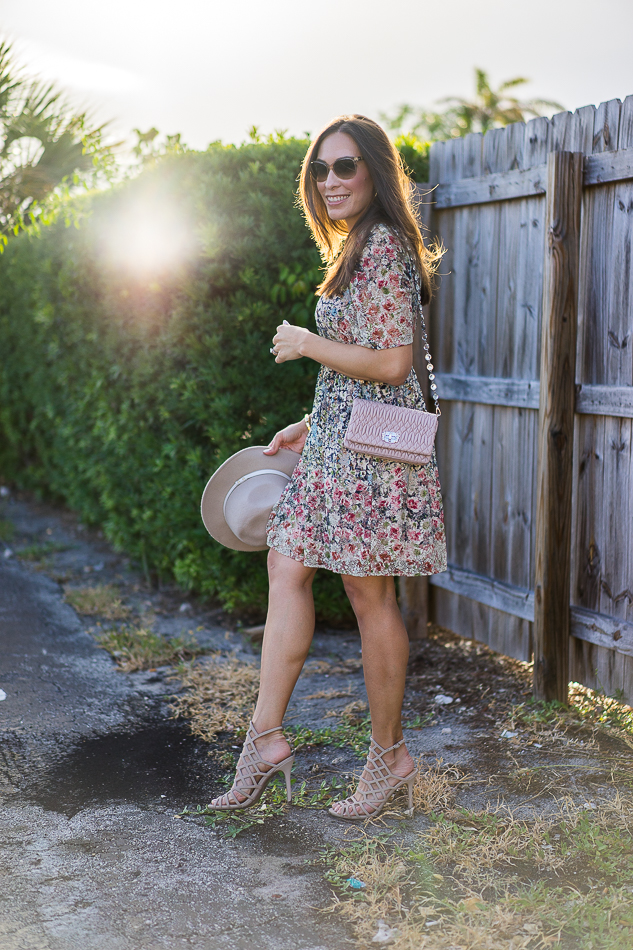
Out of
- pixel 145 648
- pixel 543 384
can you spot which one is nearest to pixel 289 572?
pixel 543 384

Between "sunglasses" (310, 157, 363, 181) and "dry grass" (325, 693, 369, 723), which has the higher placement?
"sunglasses" (310, 157, 363, 181)

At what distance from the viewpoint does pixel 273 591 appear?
2.79 meters

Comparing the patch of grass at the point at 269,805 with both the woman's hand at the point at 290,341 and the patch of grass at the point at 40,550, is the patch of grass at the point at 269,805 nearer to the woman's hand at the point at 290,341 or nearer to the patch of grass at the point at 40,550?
the woman's hand at the point at 290,341

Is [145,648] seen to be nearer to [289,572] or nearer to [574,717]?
[289,572]

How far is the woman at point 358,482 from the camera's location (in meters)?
2.56

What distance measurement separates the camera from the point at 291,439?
305cm

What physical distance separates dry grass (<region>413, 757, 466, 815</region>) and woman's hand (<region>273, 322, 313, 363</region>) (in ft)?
4.64

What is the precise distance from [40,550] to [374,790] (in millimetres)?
4456

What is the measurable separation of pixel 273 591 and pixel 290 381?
72.8 inches

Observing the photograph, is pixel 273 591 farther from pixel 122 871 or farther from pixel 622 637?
pixel 622 637

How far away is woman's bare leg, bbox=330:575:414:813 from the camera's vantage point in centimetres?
272

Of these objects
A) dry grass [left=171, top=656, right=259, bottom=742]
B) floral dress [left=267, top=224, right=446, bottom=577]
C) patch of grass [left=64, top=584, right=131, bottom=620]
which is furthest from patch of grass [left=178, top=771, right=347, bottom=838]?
patch of grass [left=64, top=584, right=131, bottom=620]

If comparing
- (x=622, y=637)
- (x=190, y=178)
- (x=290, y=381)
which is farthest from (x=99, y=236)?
(x=622, y=637)

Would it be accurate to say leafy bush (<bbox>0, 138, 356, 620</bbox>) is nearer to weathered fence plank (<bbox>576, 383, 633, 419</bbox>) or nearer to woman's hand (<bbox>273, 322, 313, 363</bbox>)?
weathered fence plank (<bbox>576, 383, 633, 419</bbox>)
